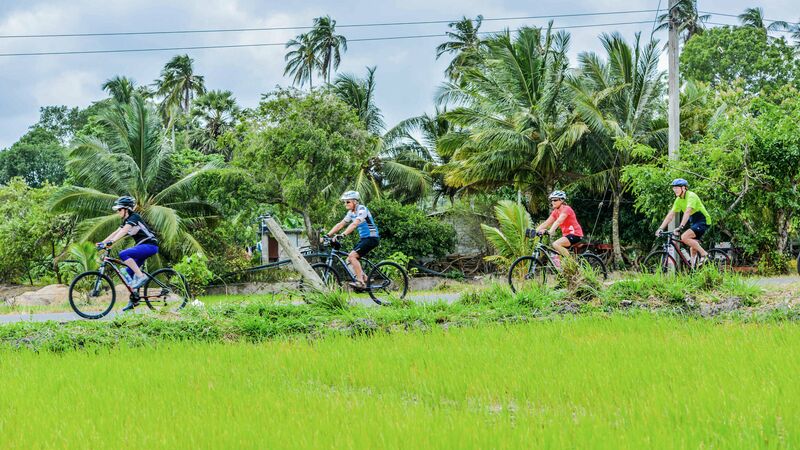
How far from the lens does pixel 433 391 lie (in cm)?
497

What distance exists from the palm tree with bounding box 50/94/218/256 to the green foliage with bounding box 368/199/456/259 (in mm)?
5771

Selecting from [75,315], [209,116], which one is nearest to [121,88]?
[209,116]

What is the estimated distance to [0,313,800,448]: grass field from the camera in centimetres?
371

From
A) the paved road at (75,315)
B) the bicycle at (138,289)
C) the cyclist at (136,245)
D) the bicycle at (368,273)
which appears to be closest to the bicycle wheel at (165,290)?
the bicycle at (138,289)

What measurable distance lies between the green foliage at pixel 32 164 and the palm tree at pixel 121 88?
1173 cm

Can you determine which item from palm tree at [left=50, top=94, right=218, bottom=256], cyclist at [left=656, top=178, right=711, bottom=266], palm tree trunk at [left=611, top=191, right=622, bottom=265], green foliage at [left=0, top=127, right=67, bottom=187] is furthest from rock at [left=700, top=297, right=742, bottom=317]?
green foliage at [left=0, top=127, right=67, bottom=187]

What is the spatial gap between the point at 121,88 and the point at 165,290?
963 inches

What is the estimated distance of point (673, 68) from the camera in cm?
1814

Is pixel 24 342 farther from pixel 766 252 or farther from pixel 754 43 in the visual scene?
pixel 754 43

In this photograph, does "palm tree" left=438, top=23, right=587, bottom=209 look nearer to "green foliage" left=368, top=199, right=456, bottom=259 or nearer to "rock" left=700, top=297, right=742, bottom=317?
"green foliage" left=368, top=199, right=456, bottom=259

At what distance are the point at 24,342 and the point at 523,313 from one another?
17.1ft

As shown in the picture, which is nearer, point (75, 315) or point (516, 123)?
point (75, 315)

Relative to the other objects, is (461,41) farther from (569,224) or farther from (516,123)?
(569,224)

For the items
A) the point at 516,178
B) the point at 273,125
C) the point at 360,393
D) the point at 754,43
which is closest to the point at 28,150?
the point at 273,125
